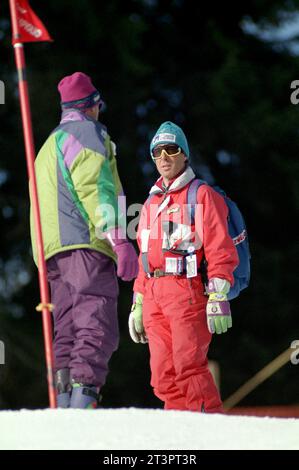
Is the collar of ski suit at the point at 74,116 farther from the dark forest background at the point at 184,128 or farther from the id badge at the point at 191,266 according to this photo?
the dark forest background at the point at 184,128

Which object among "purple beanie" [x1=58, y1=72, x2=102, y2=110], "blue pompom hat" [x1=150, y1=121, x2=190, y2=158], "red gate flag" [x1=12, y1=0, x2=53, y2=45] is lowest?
"blue pompom hat" [x1=150, y1=121, x2=190, y2=158]

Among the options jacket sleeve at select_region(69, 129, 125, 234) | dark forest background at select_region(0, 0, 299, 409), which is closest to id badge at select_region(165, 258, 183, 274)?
jacket sleeve at select_region(69, 129, 125, 234)

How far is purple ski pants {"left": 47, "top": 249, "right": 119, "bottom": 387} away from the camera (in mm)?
4566

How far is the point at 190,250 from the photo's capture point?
4578 mm

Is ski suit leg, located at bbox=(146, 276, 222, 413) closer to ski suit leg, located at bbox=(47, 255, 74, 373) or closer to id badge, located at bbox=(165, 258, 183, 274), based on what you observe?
id badge, located at bbox=(165, 258, 183, 274)

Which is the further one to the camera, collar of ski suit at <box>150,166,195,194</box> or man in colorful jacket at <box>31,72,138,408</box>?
collar of ski suit at <box>150,166,195,194</box>

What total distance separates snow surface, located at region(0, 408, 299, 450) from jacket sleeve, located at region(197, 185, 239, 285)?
76 cm

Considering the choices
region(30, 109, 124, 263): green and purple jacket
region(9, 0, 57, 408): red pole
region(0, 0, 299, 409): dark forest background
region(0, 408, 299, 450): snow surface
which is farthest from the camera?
region(0, 0, 299, 409): dark forest background

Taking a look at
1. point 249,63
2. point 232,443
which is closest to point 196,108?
Answer: point 249,63

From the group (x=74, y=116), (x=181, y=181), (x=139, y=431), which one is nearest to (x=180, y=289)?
(x=181, y=181)

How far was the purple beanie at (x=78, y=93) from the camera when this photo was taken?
4.88m

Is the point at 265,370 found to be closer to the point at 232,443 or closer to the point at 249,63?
the point at 249,63

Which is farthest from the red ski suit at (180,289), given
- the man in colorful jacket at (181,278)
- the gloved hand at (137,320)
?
the gloved hand at (137,320)

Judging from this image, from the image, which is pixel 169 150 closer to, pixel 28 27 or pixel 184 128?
pixel 28 27
